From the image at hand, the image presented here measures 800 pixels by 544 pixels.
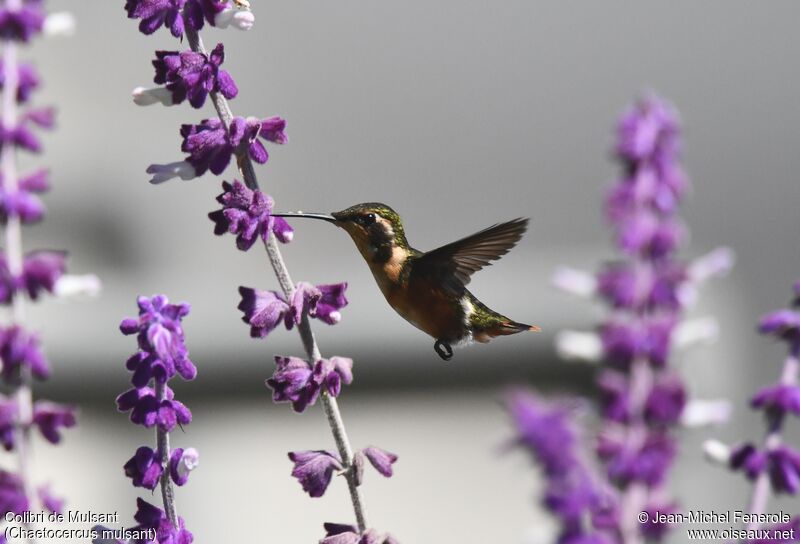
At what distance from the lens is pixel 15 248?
948mm

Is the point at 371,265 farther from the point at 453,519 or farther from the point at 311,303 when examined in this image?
the point at 453,519

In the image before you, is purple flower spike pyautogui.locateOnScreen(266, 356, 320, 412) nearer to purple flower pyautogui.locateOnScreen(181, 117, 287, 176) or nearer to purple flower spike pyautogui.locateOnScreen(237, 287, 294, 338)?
purple flower spike pyautogui.locateOnScreen(237, 287, 294, 338)

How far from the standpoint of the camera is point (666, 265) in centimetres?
68

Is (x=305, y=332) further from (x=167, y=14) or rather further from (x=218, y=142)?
(x=167, y=14)

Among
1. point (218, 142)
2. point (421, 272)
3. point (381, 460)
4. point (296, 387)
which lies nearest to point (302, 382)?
point (296, 387)

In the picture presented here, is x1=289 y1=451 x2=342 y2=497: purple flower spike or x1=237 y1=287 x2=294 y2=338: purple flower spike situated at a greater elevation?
x1=237 y1=287 x2=294 y2=338: purple flower spike

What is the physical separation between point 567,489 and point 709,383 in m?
4.32

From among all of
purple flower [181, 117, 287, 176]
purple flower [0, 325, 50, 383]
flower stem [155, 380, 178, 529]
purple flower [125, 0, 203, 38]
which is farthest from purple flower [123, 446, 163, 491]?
purple flower [125, 0, 203, 38]

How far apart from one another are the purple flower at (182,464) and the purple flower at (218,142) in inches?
9.8

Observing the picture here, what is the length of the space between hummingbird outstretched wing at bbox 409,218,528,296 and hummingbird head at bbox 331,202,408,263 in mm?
50

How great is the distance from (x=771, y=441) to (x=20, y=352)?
1.90 ft

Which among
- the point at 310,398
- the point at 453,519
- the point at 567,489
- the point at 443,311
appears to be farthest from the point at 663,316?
the point at 453,519

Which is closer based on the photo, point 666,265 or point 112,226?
point 666,265

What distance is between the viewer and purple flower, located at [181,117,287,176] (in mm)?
999
